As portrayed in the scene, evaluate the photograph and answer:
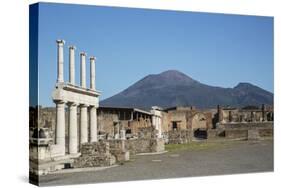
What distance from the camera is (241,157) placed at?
2655 centimetres

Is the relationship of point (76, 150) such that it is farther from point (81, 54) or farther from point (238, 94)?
point (238, 94)

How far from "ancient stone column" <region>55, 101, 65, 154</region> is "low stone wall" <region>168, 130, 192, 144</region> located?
3.68 meters

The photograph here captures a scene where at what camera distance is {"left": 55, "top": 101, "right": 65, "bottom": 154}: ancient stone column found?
23734 millimetres

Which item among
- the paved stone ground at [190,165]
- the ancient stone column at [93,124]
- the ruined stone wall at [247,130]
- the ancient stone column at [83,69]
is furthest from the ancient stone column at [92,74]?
the ruined stone wall at [247,130]

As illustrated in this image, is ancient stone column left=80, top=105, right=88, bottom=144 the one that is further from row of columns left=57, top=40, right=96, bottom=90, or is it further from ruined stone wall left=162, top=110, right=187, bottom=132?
ruined stone wall left=162, top=110, right=187, bottom=132

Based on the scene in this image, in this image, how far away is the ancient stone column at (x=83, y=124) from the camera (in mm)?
24656

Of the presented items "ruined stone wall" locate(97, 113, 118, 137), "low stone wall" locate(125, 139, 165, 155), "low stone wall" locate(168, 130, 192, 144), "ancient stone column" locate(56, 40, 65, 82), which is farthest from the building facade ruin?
"low stone wall" locate(168, 130, 192, 144)

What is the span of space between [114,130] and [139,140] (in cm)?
105

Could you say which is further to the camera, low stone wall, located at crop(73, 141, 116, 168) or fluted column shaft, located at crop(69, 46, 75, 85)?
low stone wall, located at crop(73, 141, 116, 168)

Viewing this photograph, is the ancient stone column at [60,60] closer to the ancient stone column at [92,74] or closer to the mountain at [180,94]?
Answer: the ancient stone column at [92,74]

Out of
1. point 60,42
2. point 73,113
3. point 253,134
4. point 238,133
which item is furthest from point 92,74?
point 253,134

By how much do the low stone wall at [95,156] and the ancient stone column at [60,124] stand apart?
606mm

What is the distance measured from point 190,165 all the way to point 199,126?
6.52 feet

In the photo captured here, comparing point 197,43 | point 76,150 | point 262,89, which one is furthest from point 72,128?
point 262,89
